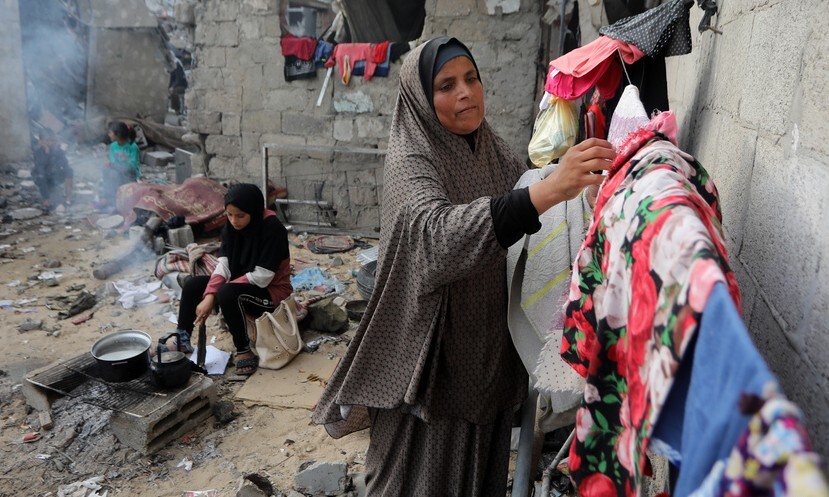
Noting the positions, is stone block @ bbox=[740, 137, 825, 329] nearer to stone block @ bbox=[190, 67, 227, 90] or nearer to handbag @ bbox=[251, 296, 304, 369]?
handbag @ bbox=[251, 296, 304, 369]

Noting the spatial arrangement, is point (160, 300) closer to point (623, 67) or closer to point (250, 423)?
point (250, 423)

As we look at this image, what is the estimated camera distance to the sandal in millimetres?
4328

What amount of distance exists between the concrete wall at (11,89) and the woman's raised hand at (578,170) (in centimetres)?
1260

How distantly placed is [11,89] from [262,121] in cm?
655

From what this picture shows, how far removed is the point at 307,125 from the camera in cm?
762

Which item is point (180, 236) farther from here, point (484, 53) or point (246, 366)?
point (484, 53)

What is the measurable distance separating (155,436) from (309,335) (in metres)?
1.76

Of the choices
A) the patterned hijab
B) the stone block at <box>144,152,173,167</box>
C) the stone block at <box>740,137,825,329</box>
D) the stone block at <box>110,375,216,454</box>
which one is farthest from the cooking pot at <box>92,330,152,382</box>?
the stone block at <box>144,152,173,167</box>

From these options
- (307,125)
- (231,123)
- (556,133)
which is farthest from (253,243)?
(231,123)

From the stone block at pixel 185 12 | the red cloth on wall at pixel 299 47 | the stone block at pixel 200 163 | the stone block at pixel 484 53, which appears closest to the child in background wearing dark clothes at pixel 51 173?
the stone block at pixel 200 163

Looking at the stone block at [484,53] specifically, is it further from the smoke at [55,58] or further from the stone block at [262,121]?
the smoke at [55,58]

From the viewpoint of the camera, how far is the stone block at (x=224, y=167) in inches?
322

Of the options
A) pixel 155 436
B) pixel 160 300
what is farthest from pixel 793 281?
pixel 160 300

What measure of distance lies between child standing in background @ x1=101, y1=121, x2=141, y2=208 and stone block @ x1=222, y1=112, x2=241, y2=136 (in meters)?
1.65
